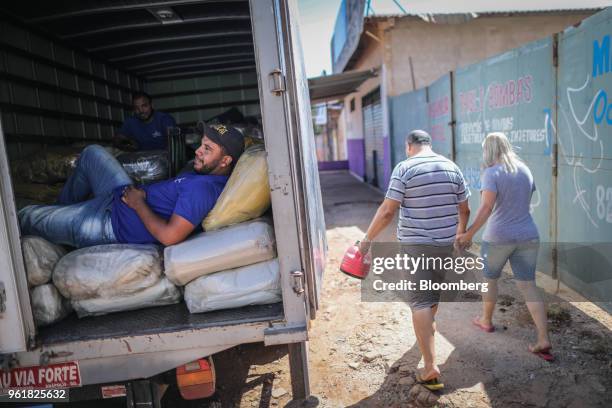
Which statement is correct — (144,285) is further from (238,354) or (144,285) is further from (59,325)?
(238,354)

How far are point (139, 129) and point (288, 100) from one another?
349cm

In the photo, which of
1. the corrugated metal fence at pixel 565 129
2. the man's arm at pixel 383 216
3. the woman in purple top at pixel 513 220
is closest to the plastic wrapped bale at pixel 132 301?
the man's arm at pixel 383 216

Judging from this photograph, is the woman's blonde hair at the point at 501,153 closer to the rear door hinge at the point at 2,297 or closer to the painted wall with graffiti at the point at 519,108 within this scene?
the painted wall with graffiti at the point at 519,108

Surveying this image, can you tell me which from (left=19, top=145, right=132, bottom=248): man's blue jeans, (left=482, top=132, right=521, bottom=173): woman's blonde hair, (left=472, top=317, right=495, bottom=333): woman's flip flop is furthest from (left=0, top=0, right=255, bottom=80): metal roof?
(left=472, top=317, right=495, bottom=333): woman's flip flop

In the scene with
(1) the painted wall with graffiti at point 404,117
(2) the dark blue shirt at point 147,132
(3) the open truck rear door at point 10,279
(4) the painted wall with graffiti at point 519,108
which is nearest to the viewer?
(3) the open truck rear door at point 10,279

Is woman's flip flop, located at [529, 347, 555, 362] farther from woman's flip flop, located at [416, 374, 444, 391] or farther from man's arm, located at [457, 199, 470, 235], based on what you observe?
man's arm, located at [457, 199, 470, 235]

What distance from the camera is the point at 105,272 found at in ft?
8.30

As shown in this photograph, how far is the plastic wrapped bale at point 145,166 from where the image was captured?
12.6 ft

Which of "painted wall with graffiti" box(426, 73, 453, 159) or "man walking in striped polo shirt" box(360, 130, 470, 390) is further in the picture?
"painted wall with graffiti" box(426, 73, 453, 159)

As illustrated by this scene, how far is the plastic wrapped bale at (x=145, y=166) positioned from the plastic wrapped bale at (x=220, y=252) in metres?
1.45

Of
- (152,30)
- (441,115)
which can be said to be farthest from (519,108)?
(152,30)

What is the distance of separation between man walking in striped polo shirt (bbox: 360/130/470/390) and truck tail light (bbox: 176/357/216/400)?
1372 mm

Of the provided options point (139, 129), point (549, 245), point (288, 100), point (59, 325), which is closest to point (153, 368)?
point (59, 325)

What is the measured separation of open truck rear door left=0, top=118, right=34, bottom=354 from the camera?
86.4 inches
